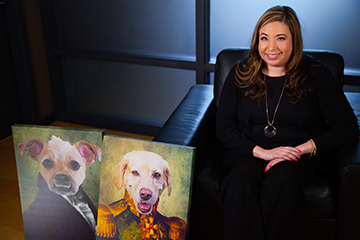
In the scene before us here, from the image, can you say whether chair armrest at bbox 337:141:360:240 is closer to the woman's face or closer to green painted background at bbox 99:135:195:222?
the woman's face

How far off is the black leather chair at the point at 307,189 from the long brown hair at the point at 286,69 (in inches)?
11.9

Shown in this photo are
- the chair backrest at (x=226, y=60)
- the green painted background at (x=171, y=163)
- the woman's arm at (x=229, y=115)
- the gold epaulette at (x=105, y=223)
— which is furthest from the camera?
the chair backrest at (x=226, y=60)

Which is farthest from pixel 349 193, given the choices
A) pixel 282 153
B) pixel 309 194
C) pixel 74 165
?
pixel 74 165

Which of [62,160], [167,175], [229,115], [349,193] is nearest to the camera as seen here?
[349,193]

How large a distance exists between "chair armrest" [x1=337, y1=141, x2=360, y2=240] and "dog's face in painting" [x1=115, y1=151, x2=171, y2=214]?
707 millimetres

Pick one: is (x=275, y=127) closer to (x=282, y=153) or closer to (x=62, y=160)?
(x=282, y=153)

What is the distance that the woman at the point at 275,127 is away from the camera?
5.14 feet

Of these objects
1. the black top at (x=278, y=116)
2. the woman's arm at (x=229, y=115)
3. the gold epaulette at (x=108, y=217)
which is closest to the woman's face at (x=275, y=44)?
the black top at (x=278, y=116)

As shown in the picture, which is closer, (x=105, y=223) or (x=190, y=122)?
(x=105, y=223)

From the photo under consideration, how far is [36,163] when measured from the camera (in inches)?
70.3

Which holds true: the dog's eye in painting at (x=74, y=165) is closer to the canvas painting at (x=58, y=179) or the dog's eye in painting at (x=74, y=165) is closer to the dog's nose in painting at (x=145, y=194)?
the canvas painting at (x=58, y=179)

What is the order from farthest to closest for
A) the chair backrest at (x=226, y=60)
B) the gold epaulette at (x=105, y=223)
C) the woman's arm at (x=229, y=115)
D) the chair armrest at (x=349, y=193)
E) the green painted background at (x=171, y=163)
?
1. the chair backrest at (x=226, y=60)
2. the woman's arm at (x=229, y=115)
3. the gold epaulette at (x=105, y=223)
4. the green painted background at (x=171, y=163)
5. the chair armrest at (x=349, y=193)

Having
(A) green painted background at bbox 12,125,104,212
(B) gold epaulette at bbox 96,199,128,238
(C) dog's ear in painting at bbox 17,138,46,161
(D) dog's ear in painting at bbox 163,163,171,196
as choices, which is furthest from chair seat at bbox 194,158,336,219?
(C) dog's ear in painting at bbox 17,138,46,161

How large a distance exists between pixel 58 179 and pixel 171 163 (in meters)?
0.54
